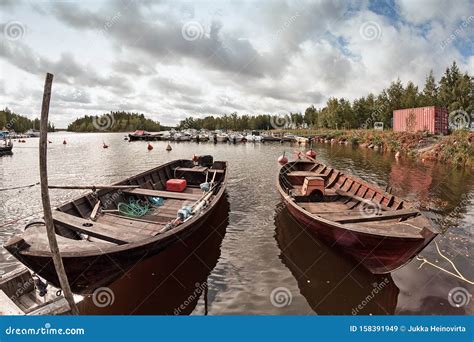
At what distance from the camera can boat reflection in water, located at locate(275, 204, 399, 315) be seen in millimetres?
7008

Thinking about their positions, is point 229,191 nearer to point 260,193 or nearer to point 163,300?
point 260,193

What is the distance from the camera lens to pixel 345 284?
25.6 ft

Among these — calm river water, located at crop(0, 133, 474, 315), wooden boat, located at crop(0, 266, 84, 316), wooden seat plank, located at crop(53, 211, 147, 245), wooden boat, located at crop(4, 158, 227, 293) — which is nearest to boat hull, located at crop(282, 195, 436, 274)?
calm river water, located at crop(0, 133, 474, 315)

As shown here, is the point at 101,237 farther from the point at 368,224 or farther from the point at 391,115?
the point at 391,115

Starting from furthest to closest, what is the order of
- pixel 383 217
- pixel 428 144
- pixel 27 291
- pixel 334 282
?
pixel 428 144, pixel 383 217, pixel 334 282, pixel 27 291

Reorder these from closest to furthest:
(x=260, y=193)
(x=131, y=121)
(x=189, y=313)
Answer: (x=189, y=313)
(x=260, y=193)
(x=131, y=121)

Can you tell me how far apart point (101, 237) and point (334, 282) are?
631 centimetres

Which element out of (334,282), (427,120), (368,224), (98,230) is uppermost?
(427,120)

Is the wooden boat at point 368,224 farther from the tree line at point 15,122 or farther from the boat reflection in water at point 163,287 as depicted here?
the tree line at point 15,122

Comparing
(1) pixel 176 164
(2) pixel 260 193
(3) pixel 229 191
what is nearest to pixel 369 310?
(2) pixel 260 193

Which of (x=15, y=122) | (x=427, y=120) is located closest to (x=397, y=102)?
(x=427, y=120)

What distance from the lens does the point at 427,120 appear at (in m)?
41.5

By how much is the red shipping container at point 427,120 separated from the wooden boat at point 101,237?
42.2 m

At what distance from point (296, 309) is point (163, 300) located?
3377mm
